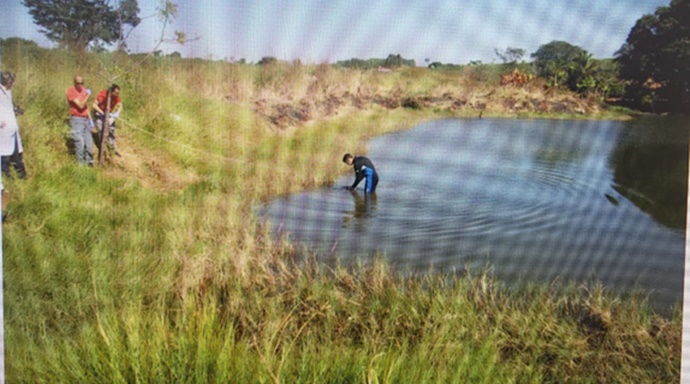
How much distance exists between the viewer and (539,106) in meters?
2.36

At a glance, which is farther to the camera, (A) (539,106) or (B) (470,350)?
(A) (539,106)

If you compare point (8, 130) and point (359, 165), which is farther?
point (359, 165)

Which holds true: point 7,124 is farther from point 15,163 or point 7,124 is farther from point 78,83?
point 78,83

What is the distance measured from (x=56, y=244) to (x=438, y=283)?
1.55 meters

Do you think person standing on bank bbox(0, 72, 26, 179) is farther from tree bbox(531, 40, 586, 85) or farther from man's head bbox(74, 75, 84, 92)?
tree bbox(531, 40, 586, 85)

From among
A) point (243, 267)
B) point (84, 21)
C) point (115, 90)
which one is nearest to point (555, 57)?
point (243, 267)

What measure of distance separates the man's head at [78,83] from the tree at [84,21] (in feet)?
0.36

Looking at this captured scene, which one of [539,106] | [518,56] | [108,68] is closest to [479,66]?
[518,56]

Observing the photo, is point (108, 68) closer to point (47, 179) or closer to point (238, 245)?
point (47, 179)

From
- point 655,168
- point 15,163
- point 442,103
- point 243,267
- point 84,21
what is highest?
point 84,21

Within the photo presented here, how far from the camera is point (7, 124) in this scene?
2.17 m

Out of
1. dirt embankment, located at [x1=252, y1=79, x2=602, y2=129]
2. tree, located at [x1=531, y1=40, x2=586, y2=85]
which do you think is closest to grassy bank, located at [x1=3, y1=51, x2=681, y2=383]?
dirt embankment, located at [x1=252, y1=79, x2=602, y2=129]

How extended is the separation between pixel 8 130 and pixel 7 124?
0.08ft

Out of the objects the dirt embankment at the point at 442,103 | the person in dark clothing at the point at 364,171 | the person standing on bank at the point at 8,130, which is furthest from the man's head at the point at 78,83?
the person in dark clothing at the point at 364,171
